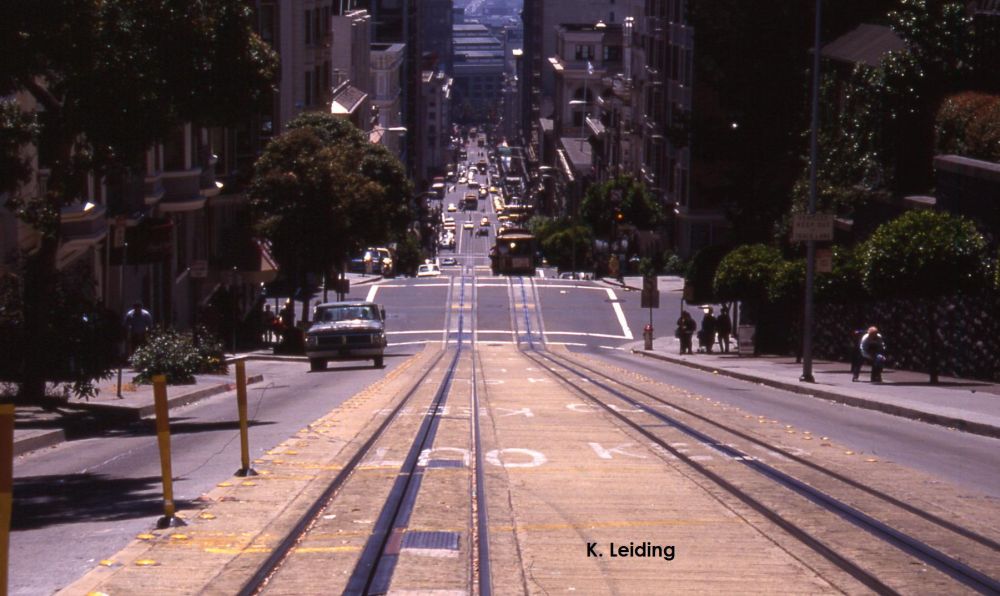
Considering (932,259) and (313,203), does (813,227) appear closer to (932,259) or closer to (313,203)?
(932,259)

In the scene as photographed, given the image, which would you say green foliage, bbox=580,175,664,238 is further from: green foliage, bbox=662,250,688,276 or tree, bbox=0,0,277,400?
tree, bbox=0,0,277,400

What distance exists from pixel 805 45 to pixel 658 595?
50.5 m

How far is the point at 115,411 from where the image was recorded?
2277cm

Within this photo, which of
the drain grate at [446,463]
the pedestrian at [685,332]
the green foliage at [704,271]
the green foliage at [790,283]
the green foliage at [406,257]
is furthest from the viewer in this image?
the green foliage at [406,257]

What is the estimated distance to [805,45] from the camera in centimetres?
5719

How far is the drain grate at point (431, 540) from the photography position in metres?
10.7

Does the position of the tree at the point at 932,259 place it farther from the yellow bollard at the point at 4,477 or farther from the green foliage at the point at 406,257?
the green foliage at the point at 406,257

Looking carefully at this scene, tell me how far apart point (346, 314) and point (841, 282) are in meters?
13.8

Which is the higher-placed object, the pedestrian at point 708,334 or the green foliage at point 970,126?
the green foliage at point 970,126

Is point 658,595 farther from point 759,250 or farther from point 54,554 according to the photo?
point 759,250

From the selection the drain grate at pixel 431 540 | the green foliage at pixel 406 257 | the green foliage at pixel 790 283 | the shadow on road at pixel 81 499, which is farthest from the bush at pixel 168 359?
the green foliage at pixel 406 257

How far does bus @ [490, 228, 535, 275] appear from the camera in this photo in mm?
107625

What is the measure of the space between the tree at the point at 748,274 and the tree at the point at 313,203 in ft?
43.7

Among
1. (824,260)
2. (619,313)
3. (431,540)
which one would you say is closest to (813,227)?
(824,260)
